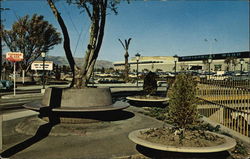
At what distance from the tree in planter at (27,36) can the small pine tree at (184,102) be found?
125 ft

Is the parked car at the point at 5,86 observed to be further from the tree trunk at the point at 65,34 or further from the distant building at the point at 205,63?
the distant building at the point at 205,63

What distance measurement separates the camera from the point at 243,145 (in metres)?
6.90

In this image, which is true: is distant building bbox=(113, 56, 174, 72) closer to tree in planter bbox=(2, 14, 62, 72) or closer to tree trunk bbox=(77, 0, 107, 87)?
tree in planter bbox=(2, 14, 62, 72)

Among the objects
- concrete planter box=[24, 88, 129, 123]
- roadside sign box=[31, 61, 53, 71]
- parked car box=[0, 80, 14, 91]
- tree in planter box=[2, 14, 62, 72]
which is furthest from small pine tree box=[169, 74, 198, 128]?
tree in planter box=[2, 14, 62, 72]

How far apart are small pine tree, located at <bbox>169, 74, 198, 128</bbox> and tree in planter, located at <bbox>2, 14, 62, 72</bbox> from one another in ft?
125

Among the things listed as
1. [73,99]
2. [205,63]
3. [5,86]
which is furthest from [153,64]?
[73,99]

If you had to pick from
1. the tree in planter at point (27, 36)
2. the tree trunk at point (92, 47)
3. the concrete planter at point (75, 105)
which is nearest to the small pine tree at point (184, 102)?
the concrete planter at point (75, 105)

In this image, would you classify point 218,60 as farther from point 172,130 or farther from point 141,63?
point 172,130

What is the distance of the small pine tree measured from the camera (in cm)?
583

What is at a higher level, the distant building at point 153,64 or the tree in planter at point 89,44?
the distant building at point 153,64

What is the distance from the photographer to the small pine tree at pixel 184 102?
583 centimetres

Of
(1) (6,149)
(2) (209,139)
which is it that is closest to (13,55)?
(1) (6,149)

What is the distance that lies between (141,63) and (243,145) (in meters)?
133

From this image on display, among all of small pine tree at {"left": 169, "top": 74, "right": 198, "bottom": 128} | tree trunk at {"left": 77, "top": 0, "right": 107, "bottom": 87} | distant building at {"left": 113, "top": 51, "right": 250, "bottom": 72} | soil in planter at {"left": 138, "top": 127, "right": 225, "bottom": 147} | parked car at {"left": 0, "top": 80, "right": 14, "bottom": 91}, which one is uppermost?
distant building at {"left": 113, "top": 51, "right": 250, "bottom": 72}
